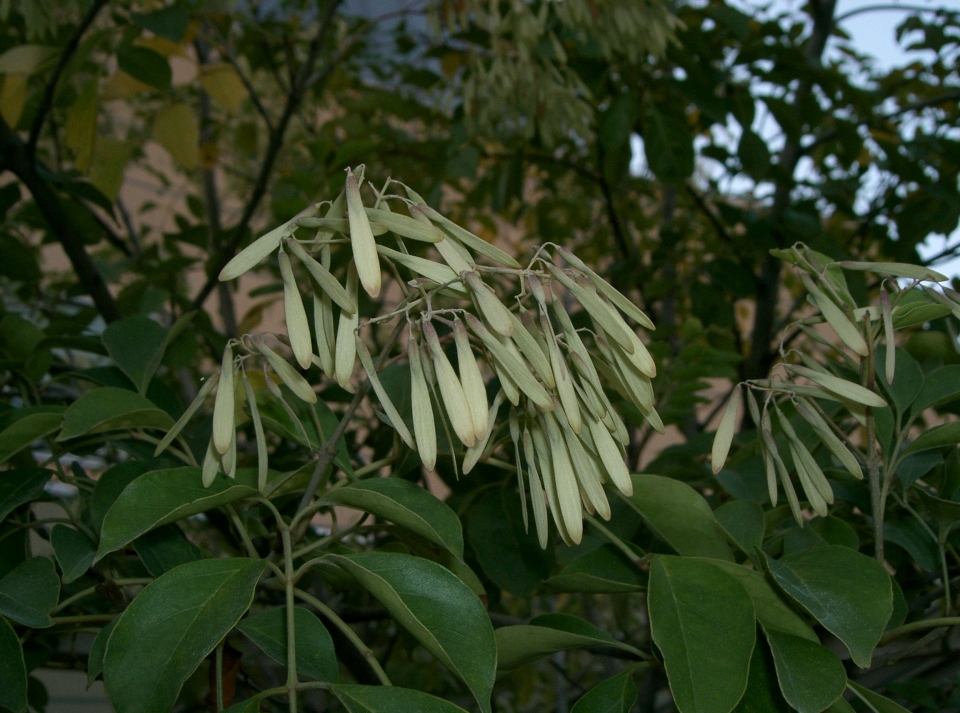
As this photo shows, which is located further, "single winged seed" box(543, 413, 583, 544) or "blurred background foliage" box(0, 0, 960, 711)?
"blurred background foliage" box(0, 0, 960, 711)

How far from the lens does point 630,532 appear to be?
0.68 metres

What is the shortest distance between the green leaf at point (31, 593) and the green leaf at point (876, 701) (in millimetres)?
460

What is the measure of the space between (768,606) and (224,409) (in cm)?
33

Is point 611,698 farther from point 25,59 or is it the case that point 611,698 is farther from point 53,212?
point 25,59

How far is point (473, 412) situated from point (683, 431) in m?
1.15

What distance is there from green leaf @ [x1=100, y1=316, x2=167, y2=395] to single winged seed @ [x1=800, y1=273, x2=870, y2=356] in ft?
1.58

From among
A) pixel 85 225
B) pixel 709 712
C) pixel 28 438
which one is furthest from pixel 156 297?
pixel 709 712

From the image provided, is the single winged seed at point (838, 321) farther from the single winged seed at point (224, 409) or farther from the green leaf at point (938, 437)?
the single winged seed at point (224, 409)

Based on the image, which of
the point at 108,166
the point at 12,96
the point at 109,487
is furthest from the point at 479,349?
the point at 108,166

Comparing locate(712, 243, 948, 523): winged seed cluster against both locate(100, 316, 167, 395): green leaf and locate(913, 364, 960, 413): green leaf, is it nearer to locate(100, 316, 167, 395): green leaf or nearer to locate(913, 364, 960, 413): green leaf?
locate(913, 364, 960, 413): green leaf

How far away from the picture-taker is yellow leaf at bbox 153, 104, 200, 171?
1.24 meters

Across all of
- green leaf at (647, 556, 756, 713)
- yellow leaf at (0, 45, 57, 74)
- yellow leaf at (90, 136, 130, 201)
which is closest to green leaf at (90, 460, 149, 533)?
green leaf at (647, 556, 756, 713)

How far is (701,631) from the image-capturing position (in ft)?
1.39

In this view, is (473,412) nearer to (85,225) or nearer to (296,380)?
(296,380)
